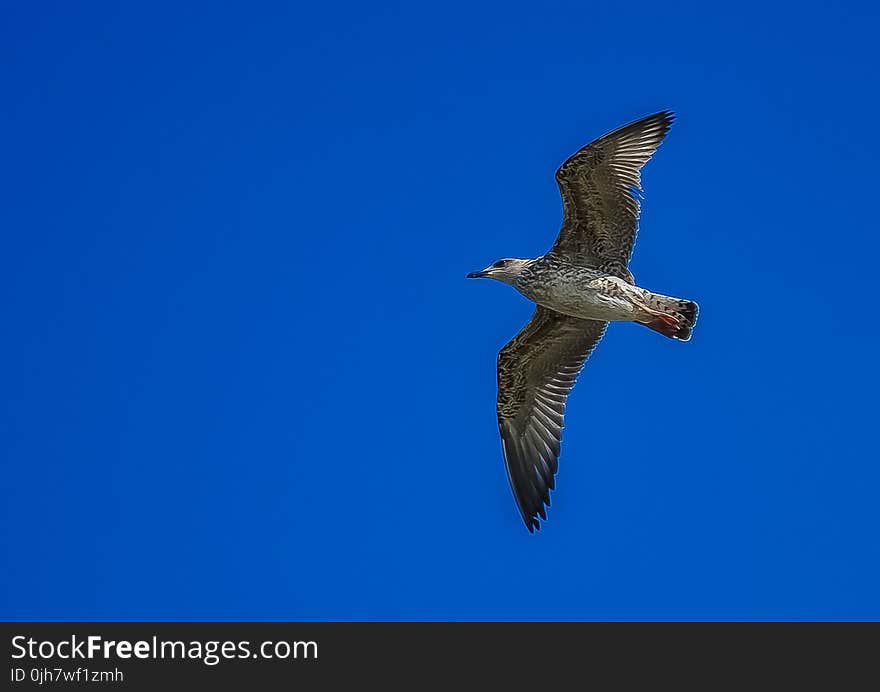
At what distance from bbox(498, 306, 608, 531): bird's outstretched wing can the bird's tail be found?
1.60 metres

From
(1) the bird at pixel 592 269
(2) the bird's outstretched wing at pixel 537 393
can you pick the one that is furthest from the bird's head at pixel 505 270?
(2) the bird's outstretched wing at pixel 537 393

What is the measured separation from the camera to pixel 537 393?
14930 millimetres

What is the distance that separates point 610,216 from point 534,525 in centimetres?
347

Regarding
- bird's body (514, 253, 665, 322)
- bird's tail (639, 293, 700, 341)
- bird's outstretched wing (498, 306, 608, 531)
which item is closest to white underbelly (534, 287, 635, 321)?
bird's body (514, 253, 665, 322)

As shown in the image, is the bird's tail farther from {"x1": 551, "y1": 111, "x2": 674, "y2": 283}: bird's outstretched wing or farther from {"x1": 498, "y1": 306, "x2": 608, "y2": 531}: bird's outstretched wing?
{"x1": 498, "y1": 306, "x2": 608, "y2": 531}: bird's outstretched wing

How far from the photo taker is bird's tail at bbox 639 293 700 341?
1292 cm

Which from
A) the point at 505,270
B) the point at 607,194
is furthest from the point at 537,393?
the point at 607,194

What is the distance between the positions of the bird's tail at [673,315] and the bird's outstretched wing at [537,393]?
5.25 feet

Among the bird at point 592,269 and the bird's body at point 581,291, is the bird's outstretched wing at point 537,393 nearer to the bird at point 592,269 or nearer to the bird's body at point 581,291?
the bird at point 592,269
